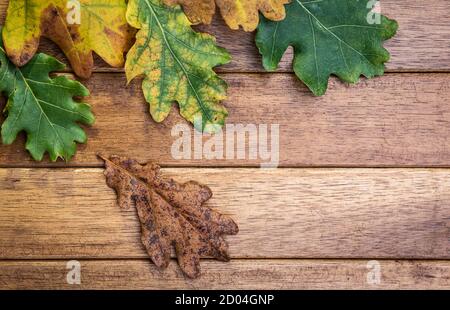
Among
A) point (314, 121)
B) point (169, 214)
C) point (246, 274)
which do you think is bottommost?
point (246, 274)

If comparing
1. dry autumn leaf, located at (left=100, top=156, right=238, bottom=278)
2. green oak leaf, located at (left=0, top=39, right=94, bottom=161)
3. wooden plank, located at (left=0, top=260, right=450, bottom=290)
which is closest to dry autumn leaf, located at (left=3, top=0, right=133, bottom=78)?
green oak leaf, located at (left=0, top=39, right=94, bottom=161)

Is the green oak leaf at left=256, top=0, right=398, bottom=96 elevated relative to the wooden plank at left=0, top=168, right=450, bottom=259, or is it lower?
elevated

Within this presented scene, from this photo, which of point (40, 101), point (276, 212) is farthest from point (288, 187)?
point (40, 101)

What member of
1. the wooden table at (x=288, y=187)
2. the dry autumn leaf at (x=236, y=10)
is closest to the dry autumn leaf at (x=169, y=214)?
the wooden table at (x=288, y=187)

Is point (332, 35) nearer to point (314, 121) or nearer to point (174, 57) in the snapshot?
point (314, 121)

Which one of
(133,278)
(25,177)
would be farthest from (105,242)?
(25,177)

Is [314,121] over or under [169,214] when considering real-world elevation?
over

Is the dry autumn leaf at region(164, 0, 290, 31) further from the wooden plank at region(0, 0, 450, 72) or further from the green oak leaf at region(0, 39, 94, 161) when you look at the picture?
the green oak leaf at region(0, 39, 94, 161)
